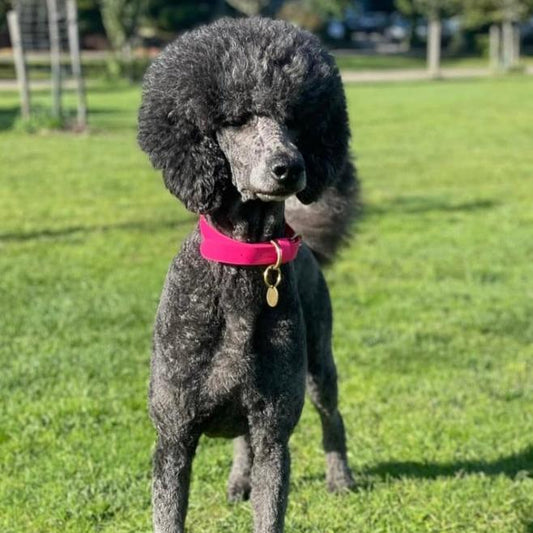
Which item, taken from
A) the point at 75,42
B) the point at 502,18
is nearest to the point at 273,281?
the point at 75,42

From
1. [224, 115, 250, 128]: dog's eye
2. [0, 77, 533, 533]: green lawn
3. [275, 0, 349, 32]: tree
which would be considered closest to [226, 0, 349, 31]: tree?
[275, 0, 349, 32]: tree

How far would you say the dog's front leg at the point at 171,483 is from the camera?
3057 mm

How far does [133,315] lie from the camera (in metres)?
6.96

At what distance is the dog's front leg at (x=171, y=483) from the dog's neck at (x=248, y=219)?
2.34 feet

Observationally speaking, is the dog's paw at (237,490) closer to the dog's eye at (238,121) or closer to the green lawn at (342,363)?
the green lawn at (342,363)

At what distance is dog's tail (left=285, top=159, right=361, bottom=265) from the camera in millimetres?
4258

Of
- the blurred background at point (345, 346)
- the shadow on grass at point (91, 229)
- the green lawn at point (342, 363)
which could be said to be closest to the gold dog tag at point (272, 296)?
the blurred background at point (345, 346)

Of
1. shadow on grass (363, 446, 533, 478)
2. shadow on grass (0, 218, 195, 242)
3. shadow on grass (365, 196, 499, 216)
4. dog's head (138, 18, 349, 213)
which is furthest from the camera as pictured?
shadow on grass (365, 196, 499, 216)

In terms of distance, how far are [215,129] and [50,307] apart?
4720 millimetres

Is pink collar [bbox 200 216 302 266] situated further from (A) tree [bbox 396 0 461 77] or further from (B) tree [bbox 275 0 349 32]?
(B) tree [bbox 275 0 349 32]

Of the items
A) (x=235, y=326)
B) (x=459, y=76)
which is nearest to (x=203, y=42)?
(x=235, y=326)

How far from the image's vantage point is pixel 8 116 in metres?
22.4

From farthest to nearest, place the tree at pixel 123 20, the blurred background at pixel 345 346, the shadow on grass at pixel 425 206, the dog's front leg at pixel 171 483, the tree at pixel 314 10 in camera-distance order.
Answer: the tree at pixel 314 10, the tree at pixel 123 20, the shadow on grass at pixel 425 206, the blurred background at pixel 345 346, the dog's front leg at pixel 171 483

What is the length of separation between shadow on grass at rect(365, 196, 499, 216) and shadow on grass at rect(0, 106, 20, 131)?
1073cm
